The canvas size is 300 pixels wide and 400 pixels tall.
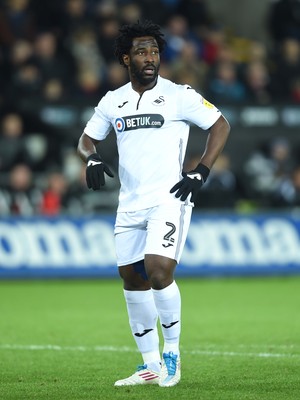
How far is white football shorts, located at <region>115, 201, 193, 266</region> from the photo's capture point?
7.04 m

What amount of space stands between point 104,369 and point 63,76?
10.2 m

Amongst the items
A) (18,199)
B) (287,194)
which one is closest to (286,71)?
(287,194)

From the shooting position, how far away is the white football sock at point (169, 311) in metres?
7.00

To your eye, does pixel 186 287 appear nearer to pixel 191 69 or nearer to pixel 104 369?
pixel 191 69

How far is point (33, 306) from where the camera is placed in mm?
12992

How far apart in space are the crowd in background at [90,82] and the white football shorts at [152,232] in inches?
342

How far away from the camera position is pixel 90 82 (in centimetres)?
1755

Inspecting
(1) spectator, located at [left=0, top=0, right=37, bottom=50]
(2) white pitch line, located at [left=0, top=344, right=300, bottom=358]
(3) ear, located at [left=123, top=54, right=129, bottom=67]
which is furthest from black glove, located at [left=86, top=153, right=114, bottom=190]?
(1) spectator, located at [left=0, top=0, right=37, bottom=50]

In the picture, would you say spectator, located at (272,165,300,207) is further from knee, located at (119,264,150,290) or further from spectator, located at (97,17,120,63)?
knee, located at (119,264,150,290)

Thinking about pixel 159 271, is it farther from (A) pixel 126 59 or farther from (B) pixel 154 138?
(A) pixel 126 59

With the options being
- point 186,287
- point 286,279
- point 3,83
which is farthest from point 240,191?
point 3,83

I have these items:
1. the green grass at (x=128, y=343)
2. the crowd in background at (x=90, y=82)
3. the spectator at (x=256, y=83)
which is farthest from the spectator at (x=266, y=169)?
the green grass at (x=128, y=343)

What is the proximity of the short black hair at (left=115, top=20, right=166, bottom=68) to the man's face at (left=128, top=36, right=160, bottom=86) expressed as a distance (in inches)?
1.4

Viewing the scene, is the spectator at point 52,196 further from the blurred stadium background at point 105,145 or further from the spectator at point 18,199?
the spectator at point 18,199
